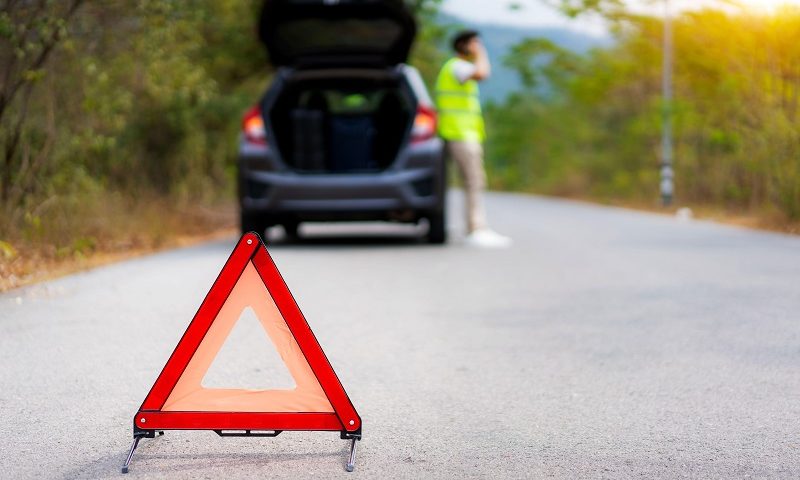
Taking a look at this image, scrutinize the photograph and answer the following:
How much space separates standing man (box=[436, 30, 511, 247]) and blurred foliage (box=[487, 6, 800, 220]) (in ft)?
15.3

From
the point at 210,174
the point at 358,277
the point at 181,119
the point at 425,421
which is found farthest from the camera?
the point at 210,174

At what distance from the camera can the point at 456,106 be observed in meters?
13.8

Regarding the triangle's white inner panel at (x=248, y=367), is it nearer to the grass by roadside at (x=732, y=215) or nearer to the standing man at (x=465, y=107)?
the standing man at (x=465, y=107)

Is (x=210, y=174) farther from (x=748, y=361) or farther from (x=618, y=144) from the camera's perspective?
(x=618, y=144)

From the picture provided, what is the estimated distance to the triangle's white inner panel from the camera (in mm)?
5699

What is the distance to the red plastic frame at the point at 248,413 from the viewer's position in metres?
4.24

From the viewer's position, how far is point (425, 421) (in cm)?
498

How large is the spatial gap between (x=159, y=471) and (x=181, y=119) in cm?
1342

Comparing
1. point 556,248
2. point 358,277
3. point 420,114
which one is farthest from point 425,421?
point 556,248

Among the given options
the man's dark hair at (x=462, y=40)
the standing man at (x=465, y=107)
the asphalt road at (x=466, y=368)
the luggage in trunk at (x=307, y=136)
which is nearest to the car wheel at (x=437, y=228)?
the standing man at (x=465, y=107)

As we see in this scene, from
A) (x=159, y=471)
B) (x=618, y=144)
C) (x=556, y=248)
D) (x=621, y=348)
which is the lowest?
(x=618, y=144)

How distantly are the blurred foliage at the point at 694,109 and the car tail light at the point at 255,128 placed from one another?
725cm

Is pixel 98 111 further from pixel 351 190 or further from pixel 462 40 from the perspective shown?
pixel 462 40

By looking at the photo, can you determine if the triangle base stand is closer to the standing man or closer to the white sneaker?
the standing man
